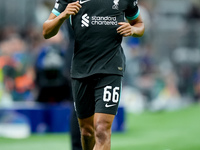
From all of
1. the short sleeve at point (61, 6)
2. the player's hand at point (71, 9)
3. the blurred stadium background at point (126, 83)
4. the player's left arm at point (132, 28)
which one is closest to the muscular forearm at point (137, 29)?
the player's left arm at point (132, 28)

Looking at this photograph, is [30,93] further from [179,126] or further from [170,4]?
[170,4]

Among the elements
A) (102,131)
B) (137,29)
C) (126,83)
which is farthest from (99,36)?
(126,83)

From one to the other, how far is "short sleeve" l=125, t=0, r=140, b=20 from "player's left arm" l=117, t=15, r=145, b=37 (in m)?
0.08

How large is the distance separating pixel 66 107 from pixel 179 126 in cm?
→ 263

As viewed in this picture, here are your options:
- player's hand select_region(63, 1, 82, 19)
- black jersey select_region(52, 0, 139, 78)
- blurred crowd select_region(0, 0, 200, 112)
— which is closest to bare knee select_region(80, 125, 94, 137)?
black jersey select_region(52, 0, 139, 78)

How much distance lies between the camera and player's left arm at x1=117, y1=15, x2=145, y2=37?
5910 mm

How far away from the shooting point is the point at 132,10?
6.21m

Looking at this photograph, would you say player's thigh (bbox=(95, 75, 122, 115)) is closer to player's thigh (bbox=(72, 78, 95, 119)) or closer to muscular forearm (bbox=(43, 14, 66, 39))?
player's thigh (bbox=(72, 78, 95, 119))

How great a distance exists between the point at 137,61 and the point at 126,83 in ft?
3.69

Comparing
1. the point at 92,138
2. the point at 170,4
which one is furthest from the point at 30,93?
the point at 170,4

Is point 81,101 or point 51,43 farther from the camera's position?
point 51,43

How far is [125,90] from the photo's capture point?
16.2 metres

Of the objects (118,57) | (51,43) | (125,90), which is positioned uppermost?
(118,57)

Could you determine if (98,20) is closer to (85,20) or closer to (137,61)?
(85,20)
